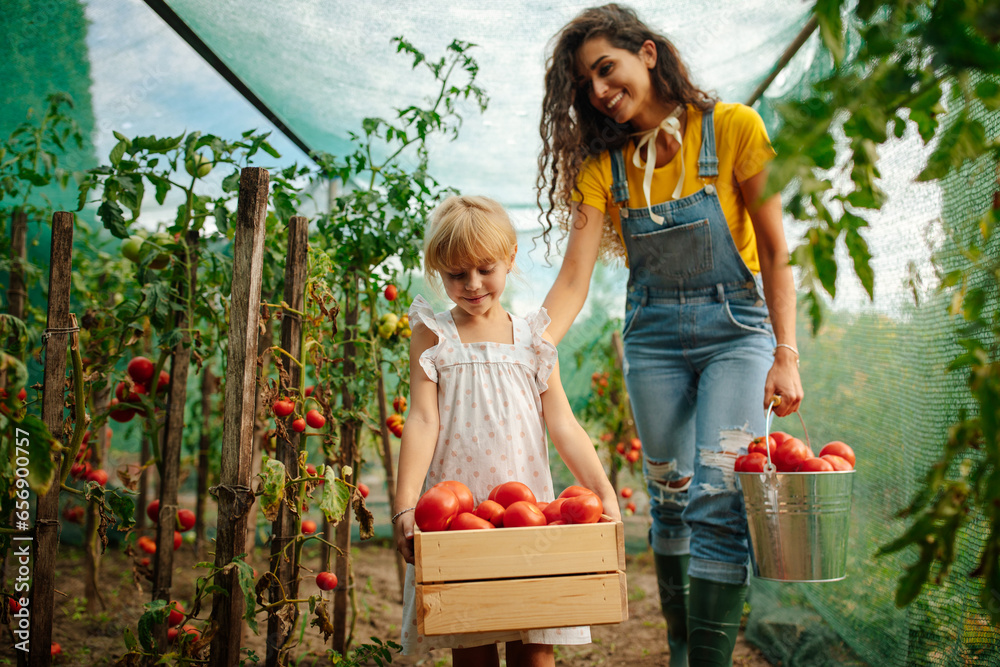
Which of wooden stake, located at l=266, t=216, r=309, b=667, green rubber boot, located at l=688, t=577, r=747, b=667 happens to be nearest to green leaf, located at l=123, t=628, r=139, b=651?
wooden stake, located at l=266, t=216, r=309, b=667

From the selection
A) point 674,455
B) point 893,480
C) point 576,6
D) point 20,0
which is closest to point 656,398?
point 674,455

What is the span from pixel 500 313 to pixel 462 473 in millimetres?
430

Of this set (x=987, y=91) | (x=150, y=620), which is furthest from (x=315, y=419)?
(x=987, y=91)

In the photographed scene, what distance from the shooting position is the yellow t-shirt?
71.7 inches

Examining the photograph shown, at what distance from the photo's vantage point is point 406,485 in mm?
1496

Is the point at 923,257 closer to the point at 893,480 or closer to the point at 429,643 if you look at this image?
the point at 893,480

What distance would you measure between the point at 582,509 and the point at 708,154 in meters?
1.11

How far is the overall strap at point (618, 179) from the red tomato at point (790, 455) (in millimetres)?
824

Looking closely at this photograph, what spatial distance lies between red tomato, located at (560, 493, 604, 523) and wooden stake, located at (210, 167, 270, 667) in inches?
30.0

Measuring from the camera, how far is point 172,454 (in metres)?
2.10

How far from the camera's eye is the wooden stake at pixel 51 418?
1.62m

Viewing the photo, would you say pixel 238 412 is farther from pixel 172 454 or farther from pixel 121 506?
pixel 172 454

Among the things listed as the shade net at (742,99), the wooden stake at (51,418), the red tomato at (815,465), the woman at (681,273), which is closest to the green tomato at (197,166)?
the wooden stake at (51,418)

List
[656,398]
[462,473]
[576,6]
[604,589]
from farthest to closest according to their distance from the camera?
[576,6], [656,398], [462,473], [604,589]
